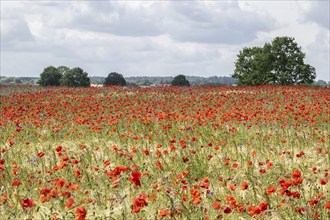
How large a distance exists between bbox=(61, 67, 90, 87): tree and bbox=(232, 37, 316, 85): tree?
27.5 meters

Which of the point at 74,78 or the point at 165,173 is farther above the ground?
the point at 74,78

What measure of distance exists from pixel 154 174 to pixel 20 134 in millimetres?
6115

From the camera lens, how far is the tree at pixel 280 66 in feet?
150

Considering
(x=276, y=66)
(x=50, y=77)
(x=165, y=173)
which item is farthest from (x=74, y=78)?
(x=165, y=173)

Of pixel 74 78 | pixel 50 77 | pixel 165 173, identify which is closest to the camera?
pixel 165 173

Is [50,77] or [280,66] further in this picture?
[50,77]

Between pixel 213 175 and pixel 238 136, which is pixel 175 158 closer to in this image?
pixel 213 175

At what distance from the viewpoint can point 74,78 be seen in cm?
6625

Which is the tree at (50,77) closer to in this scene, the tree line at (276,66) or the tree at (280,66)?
the tree line at (276,66)

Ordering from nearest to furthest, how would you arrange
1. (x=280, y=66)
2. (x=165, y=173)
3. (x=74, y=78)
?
1. (x=165, y=173)
2. (x=280, y=66)
3. (x=74, y=78)

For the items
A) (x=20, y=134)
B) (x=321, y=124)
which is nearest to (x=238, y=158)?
(x=321, y=124)

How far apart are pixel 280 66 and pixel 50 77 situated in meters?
36.0

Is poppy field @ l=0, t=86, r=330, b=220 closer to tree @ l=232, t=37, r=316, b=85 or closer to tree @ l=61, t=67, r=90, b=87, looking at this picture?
tree @ l=232, t=37, r=316, b=85

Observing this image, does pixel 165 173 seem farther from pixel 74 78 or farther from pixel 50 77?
pixel 50 77
